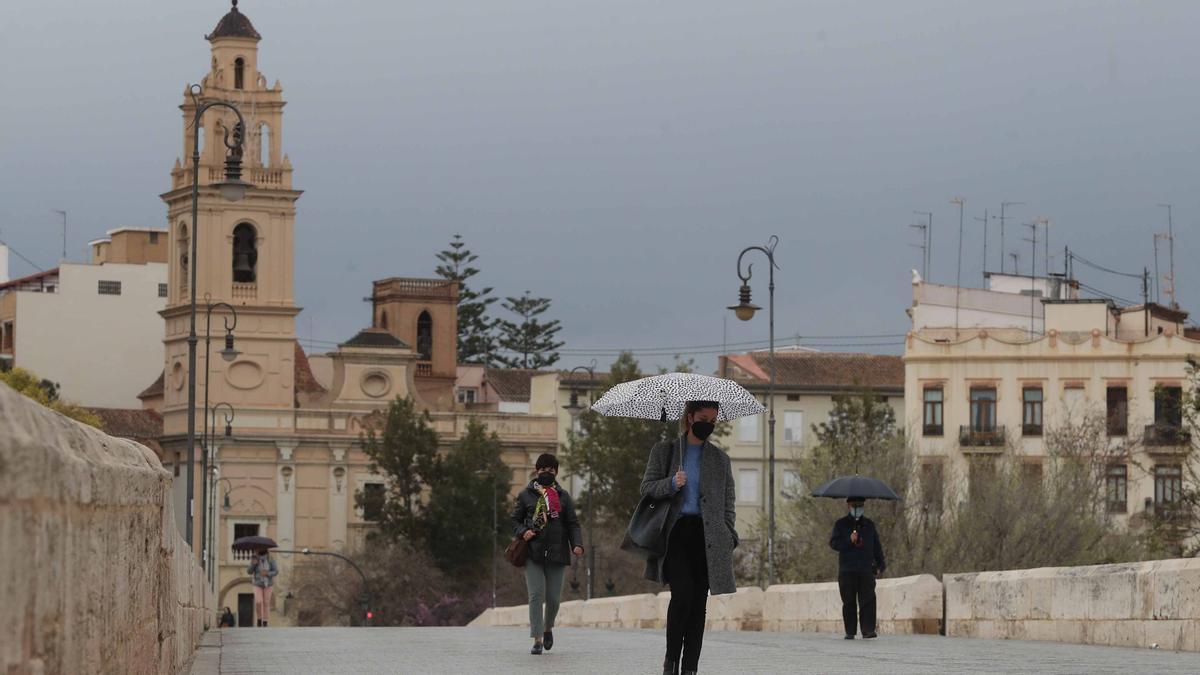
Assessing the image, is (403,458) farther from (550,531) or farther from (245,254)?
(550,531)

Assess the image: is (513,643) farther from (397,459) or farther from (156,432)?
(156,432)

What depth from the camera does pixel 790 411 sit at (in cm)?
11581

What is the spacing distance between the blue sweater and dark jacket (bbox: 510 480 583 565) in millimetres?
5495

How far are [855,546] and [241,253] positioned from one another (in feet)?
309

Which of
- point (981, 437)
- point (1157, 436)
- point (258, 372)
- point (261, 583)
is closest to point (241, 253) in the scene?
point (258, 372)

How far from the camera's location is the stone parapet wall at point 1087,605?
19.1m

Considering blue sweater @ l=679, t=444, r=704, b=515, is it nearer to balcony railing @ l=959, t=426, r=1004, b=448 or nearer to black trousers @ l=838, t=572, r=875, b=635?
black trousers @ l=838, t=572, r=875, b=635

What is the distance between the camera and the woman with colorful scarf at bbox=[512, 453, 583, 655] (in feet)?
62.1

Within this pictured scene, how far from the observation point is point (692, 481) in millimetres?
13320

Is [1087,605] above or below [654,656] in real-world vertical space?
above

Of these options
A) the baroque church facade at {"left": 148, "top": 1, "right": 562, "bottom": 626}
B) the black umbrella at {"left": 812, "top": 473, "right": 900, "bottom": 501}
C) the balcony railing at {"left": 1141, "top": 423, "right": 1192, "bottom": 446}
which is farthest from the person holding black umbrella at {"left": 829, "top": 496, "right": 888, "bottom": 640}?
the baroque church facade at {"left": 148, "top": 1, "right": 562, "bottom": 626}

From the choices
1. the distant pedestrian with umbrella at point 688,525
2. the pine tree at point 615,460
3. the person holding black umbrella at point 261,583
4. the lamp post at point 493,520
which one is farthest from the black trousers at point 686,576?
the pine tree at point 615,460

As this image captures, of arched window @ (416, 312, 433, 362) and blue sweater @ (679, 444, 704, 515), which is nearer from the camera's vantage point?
blue sweater @ (679, 444, 704, 515)

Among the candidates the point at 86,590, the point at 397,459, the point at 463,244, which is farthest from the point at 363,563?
the point at 86,590
